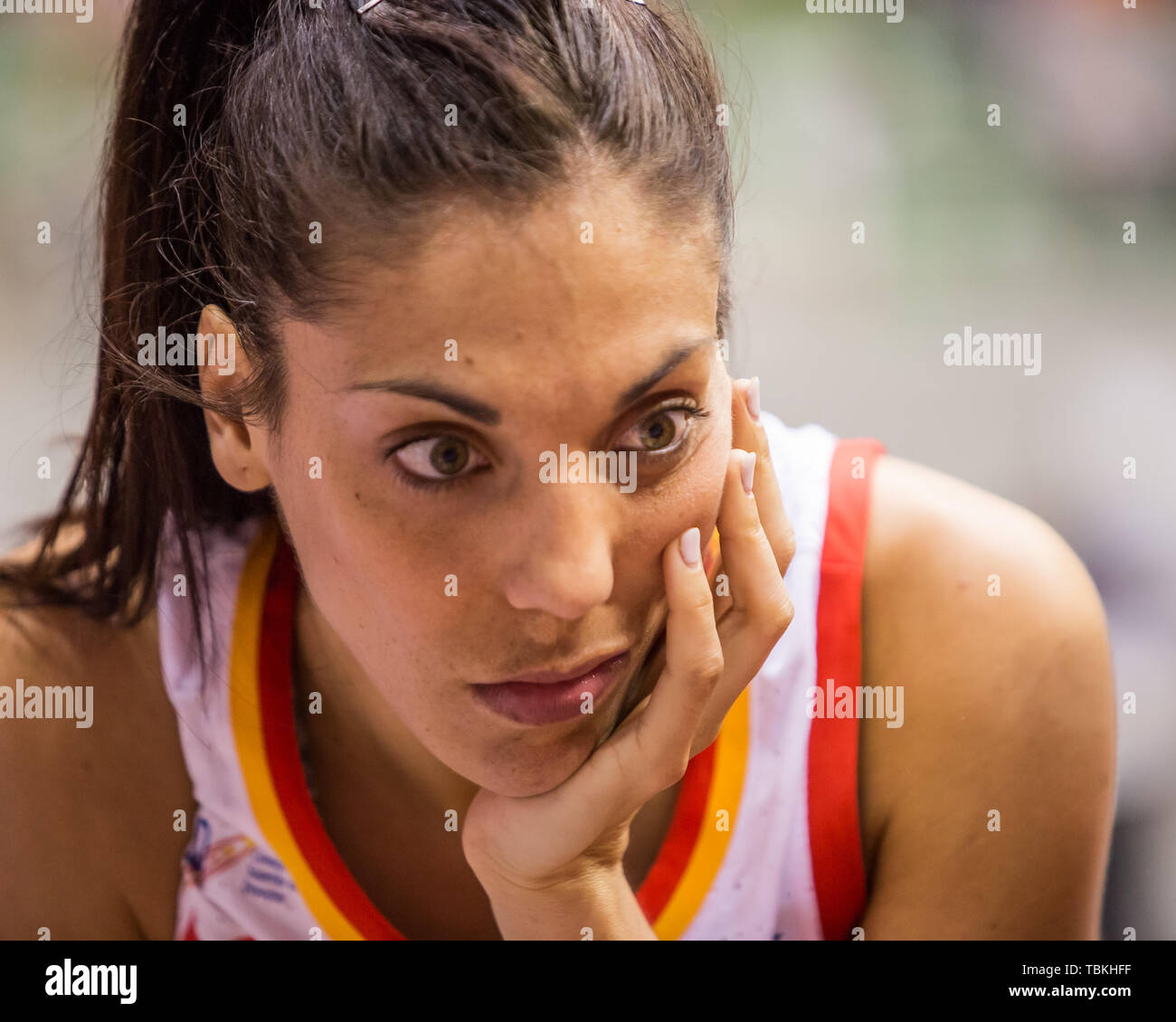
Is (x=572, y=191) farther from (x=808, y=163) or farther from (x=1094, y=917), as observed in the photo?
(x=1094, y=917)

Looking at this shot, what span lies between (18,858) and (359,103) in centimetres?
61

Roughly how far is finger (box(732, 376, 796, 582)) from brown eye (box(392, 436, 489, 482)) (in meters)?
0.20

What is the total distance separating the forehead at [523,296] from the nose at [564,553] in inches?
2.8

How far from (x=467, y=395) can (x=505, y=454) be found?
43 mm

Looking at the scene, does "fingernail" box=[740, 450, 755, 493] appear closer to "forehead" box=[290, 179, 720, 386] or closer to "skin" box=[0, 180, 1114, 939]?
"skin" box=[0, 180, 1114, 939]

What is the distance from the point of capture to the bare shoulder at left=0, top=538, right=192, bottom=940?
0.87 meters

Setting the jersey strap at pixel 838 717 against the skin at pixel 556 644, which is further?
the jersey strap at pixel 838 717

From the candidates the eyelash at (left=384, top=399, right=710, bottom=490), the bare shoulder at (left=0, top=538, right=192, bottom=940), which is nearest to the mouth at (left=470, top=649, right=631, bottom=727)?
the eyelash at (left=384, top=399, right=710, bottom=490)

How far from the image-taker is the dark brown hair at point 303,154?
2.02 ft

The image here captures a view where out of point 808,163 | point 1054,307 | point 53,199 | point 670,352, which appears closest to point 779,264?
point 808,163

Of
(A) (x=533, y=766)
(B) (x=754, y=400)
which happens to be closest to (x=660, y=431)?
(B) (x=754, y=400)

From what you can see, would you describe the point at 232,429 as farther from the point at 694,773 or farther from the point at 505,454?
the point at 694,773

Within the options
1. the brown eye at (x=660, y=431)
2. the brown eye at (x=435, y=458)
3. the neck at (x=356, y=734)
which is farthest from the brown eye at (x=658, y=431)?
the neck at (x=356, y=734)

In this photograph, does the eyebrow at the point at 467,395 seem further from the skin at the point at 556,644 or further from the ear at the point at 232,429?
the ear at the point at 232,429
